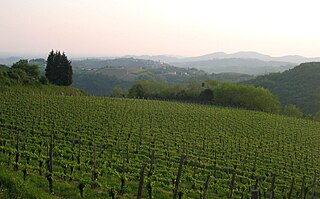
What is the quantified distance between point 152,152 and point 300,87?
96232mm

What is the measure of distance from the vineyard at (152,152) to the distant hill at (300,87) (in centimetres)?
5145

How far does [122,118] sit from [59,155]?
16693 mm

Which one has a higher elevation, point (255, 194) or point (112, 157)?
point (255, 194)

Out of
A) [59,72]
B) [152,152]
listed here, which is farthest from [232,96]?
[152,152]

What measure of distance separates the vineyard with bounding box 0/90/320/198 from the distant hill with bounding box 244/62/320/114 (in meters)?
51.5

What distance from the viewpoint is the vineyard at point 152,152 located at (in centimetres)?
1410

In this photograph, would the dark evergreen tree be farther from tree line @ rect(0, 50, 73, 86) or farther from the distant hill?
the distant hill

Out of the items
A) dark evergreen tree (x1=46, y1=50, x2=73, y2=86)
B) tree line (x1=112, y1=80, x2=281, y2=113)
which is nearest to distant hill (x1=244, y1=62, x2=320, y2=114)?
tree line (x1=112, y1=80, x2=281, y2=113)

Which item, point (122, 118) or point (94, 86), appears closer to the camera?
point (122, 118)

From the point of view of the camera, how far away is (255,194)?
25.5 feet

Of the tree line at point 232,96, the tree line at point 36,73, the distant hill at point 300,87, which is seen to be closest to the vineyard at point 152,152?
the tree line at point 36,73

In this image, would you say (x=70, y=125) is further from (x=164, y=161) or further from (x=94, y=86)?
(x=94, y=86)

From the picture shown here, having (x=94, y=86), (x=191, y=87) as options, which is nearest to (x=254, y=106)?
(x=191, y=87)

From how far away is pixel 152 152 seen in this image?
616 inches
